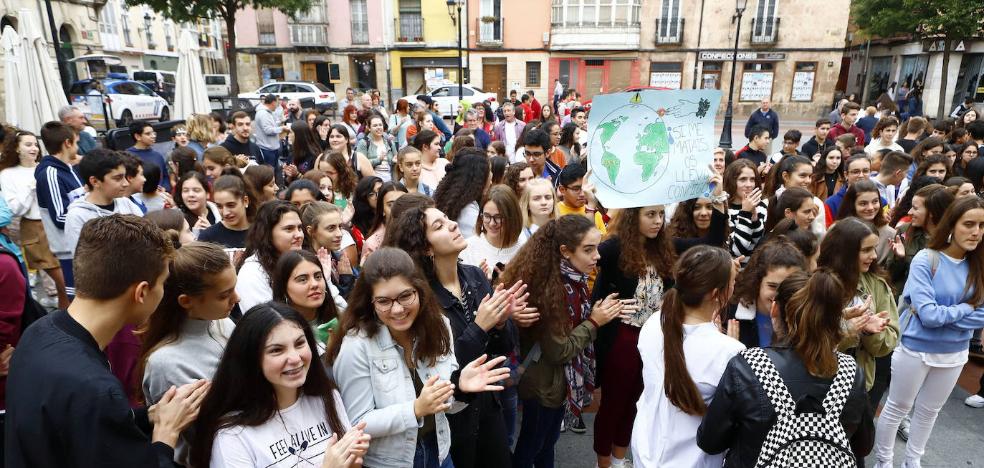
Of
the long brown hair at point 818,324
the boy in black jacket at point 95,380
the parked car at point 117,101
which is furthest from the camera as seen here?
the parked car at point 117,101

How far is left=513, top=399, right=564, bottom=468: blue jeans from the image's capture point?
3.10 metres

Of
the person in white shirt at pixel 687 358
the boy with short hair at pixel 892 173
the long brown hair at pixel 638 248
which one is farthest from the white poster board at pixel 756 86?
the person in white shirt at pixel 687 358

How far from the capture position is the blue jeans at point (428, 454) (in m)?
2.35

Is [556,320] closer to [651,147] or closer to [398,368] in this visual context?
[398,368]

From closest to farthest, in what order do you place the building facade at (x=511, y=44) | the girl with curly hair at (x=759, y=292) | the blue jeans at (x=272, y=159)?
1. the girl with curly hair at (x=759, y=292)
2. the blue jeans at (x=272, y=159)
3. the building facade at (x=511, y=44)

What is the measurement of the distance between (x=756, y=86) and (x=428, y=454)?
30.4m

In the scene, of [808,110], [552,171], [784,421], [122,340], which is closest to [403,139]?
[552,171]

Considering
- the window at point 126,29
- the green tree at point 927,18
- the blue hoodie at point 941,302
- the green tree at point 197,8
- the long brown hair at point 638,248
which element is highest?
the window at point 126,29

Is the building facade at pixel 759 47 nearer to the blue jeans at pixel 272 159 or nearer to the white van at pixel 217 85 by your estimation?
the white van at pixel 217 85

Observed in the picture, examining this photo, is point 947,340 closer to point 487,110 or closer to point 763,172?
point 763,172

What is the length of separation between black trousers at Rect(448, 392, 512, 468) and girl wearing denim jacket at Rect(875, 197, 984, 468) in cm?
248

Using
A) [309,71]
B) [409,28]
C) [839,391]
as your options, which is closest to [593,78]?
[409,28]

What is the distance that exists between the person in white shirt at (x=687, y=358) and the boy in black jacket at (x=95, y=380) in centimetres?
178

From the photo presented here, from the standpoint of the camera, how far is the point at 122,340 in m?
2.41
